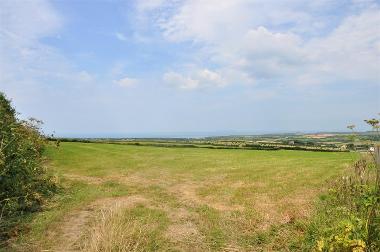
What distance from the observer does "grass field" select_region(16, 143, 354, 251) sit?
9.84 m

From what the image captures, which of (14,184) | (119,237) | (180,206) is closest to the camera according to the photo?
(119,237)

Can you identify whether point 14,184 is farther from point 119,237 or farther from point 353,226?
point 353,226

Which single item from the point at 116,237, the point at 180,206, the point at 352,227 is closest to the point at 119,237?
the point at 116,237

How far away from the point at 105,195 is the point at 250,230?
22.4ft

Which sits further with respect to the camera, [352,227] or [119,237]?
[119,237]

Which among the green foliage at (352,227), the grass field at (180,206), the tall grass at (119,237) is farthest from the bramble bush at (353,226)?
the tall grass at (119,237)

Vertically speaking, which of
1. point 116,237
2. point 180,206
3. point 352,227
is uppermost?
point 352,227

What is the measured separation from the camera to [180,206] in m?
14.0

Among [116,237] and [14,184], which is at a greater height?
[14,184]

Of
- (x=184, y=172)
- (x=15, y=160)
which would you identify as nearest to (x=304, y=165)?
(x=184, y=172)

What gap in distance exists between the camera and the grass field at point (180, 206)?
32.3ft

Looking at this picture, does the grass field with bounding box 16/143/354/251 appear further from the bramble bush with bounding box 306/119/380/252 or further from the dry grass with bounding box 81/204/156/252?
the bramble bush with bounding box 306/119/380/252

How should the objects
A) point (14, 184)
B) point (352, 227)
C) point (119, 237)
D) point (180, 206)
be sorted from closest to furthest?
point (352, 227) → point (119, 237) → point (14, 184) → point (180, 206)

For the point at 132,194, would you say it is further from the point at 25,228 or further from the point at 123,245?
the point at 123,245
